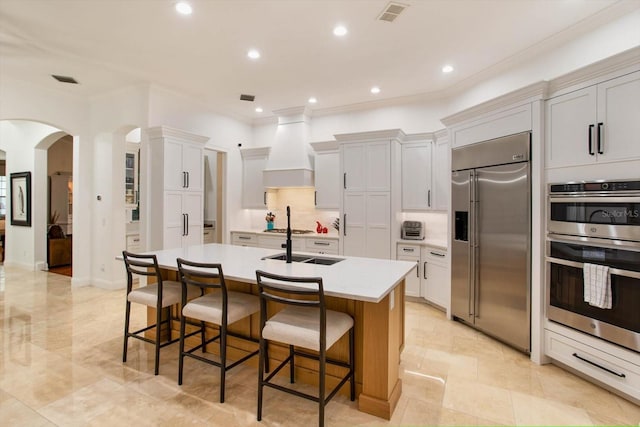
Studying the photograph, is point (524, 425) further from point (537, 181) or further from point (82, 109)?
point (82, 109)

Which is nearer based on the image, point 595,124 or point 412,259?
point 595,124

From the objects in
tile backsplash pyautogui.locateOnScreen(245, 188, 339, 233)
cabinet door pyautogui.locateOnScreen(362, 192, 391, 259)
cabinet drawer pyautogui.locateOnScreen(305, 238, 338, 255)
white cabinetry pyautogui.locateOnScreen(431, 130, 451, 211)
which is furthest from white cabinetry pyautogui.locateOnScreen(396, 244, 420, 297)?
tile backsplash pyautogui.locateOnScreen(245, 188, 339, 233)

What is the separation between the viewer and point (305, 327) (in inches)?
79.7

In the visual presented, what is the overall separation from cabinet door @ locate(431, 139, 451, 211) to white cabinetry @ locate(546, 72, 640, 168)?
1.72 m

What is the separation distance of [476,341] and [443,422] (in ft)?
4.96

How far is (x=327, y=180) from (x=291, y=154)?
0.82 metres

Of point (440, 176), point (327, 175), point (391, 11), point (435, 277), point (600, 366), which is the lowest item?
point (600, 366)

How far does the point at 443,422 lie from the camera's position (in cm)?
209

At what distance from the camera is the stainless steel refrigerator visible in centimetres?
301

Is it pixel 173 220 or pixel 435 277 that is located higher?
pixel 173 220

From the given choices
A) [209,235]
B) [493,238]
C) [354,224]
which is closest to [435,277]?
[493,238]

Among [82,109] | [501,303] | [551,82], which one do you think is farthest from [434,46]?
[82,109]

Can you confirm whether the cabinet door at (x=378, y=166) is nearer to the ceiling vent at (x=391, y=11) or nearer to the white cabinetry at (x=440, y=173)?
the white cabinetry at (x=440, y=173)

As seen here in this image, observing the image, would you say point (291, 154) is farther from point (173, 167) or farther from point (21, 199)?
point (21, 199)
